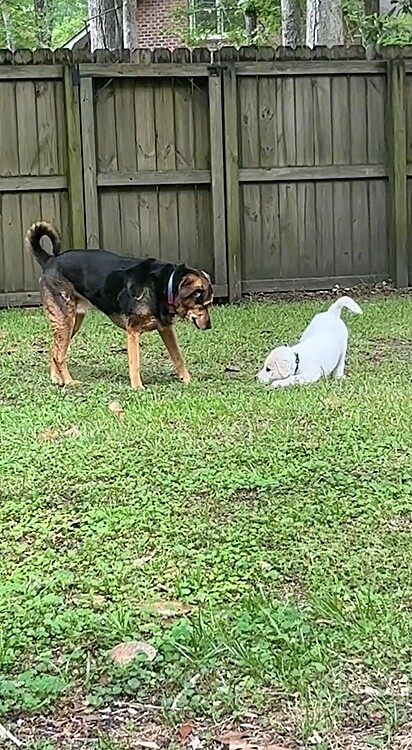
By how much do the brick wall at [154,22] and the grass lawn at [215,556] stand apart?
3080 centimetres

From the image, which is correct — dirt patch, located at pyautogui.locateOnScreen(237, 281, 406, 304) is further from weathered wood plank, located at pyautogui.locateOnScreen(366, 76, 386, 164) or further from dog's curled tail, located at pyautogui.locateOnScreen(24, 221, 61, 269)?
dog's curled tail, located at pyautogui.locateOnScreen(24, 221, 61, 269)

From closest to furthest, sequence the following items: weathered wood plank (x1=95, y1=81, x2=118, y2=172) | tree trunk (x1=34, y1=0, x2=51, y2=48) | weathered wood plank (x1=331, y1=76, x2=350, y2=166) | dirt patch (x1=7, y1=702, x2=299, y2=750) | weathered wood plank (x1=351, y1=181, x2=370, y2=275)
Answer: dirt patch (x1=7, y1=702, x2=299, y2=750) → weathered wood plank (x1=95, y1=81, x2=118, y2=172) → weathered wood plank (x1=331, y1=76, x2=350, y2=166) → weathered wood plank (x1=351, y1=181, x2=370, y2=275) → tree trunk (x1=34, y1=0, x2=51, y2=48)

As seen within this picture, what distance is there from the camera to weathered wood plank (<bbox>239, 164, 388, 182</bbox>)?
9562mm

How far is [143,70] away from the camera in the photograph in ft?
30.1

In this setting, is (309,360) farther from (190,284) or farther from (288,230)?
(288,230)

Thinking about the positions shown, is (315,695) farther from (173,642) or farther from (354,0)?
(354,0)

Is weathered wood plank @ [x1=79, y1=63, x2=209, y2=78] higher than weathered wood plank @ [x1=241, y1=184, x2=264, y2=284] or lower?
higher

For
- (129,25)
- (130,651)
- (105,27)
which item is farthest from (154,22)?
(130,651)

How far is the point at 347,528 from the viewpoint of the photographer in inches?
132

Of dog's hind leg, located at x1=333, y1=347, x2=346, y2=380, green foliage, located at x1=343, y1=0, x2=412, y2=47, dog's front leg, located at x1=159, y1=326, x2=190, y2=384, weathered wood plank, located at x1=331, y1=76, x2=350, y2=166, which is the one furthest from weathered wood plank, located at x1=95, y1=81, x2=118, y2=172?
green foliage, located at x1=343, y1=0, x2=412, y2=47

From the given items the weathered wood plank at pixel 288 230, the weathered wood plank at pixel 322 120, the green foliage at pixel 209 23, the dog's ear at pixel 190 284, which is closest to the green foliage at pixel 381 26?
the weathered wood plank at pixel 322 120

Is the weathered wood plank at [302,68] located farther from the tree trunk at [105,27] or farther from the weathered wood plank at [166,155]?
the tree trunk at [105,27]

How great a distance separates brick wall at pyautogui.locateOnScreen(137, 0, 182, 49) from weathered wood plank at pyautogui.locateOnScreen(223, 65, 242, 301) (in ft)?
85.5

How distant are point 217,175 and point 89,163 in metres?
1.18
